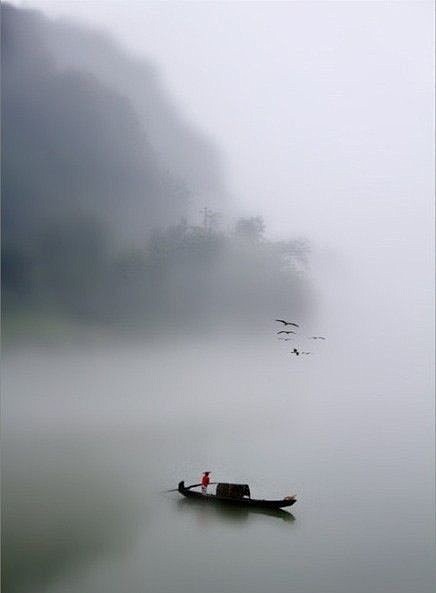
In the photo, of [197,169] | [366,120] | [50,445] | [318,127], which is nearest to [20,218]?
[197,169]

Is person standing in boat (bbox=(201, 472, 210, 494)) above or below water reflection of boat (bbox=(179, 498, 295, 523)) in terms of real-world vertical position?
above

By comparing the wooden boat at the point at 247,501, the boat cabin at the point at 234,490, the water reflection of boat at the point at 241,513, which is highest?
the boat cabin at the point at 234,490

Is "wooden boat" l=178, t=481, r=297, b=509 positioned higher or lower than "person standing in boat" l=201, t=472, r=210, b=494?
lower

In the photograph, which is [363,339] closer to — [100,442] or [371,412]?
[371,412]

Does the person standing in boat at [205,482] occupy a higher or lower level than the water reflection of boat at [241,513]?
higher

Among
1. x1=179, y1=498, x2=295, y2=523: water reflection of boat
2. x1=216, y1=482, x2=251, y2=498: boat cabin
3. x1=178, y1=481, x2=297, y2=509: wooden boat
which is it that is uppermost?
x1=216, y1=482, x2=251, y2=498: boat cabin

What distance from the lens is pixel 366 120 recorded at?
1509 mm

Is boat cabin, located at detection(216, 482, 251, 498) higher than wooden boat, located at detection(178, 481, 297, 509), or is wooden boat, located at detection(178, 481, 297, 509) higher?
boat cabin, located at detection(216, 482, 251, 498)

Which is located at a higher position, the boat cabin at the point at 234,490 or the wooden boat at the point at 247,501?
the boat cabin at the point at 234,490

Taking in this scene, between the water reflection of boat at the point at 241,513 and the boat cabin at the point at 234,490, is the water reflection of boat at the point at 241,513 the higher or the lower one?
the lower one

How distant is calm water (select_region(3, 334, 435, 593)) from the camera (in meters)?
1.46

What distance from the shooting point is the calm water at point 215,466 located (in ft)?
4.79

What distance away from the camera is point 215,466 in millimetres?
1492

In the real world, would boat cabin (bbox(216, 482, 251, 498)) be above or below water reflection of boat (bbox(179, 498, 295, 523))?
above
